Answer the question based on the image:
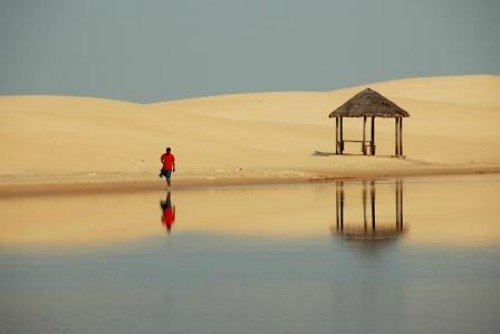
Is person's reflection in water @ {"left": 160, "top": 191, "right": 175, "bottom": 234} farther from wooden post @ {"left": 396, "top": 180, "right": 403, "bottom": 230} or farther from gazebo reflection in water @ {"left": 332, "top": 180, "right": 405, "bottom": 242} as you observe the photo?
wooden post @ {"left": 396, "top": 180, "right": 403, "bottom": 230}

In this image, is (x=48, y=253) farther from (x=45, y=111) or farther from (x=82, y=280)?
(x=45, y=111)

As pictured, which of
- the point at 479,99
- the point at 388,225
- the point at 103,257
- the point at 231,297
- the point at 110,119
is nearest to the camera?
the point at 231,297

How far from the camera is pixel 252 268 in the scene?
580 inches

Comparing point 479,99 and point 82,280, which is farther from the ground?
point 479,99

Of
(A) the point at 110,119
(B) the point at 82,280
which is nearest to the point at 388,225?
(B) the point at 82,280

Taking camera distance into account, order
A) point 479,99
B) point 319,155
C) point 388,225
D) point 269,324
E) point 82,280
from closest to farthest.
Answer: point 269,324, point 82,280, point 388,225, point 319,155, point 479,99

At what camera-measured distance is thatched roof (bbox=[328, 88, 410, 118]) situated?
56384 mm

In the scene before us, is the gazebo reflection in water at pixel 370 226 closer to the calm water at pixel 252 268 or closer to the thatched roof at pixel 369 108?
the calm water at pixel 252 268

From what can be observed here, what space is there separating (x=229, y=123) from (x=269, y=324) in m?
66.4

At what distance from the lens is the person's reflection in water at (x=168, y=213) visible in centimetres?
2148

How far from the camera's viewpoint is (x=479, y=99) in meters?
124

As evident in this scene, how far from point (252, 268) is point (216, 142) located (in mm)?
47585

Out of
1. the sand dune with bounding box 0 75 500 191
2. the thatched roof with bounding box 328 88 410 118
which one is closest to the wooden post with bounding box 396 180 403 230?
the sand dune with bounding box 0 75 500 191

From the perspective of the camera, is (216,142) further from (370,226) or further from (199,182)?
(370,226)
